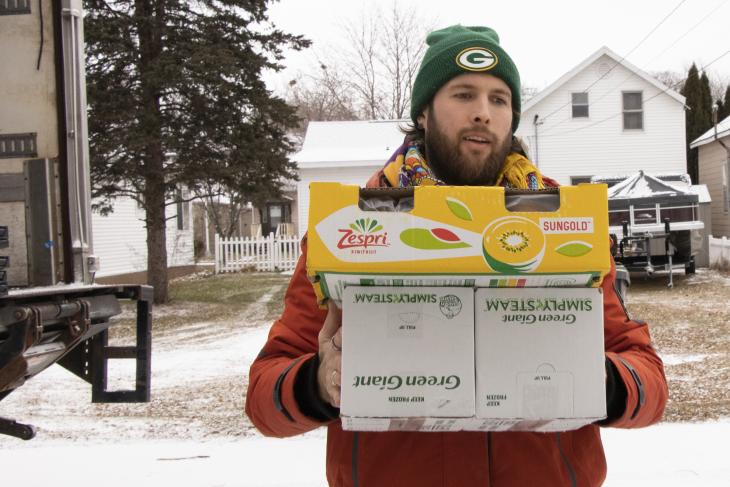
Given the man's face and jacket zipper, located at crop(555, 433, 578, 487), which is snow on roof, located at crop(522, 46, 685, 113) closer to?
the man's face

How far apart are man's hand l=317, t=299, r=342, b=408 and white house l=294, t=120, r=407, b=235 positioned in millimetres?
19394

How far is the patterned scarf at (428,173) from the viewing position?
66.0 inches

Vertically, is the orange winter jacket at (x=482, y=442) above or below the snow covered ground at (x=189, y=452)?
above

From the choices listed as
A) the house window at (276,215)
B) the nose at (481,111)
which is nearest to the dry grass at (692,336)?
the nose at (481,111)

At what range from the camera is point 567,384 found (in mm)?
1250

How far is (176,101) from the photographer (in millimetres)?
12320

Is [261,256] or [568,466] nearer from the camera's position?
[568,466]

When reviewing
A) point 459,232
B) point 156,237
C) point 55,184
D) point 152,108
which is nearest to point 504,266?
point 459,232

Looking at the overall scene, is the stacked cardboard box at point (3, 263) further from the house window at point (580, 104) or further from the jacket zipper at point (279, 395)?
the house window at point (580, 104)

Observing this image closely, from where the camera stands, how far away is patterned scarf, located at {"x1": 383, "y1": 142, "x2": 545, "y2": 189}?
1.68 metres

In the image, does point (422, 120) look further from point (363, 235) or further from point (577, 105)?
point (577, 105)

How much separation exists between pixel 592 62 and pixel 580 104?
1331mm

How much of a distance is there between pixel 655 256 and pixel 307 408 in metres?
13.5

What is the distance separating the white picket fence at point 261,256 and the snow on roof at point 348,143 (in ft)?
9.12
